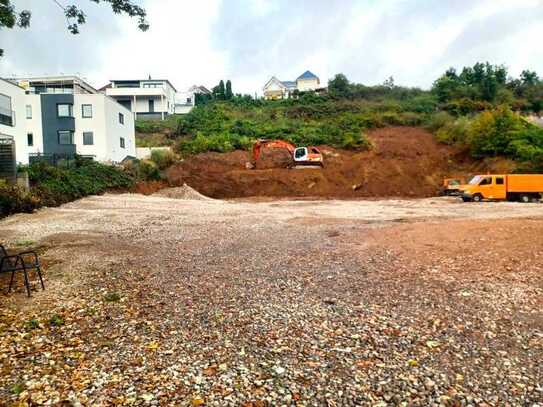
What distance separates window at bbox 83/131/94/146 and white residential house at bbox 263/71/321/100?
34960mm

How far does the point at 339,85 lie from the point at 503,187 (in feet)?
106

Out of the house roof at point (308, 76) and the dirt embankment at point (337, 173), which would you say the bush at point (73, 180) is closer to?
the dirt embankment at point (337, 173)

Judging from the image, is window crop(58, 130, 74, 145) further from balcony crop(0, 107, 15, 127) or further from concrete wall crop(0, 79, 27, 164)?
balcony crop(0, 107, 15, 127)

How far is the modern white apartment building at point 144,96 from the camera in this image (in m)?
57.1

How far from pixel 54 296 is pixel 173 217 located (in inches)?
403

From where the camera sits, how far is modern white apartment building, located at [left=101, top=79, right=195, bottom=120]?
57106 millimetres

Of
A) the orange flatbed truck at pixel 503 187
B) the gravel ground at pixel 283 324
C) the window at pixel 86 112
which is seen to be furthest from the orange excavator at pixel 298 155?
the gravel ground at pixel 283 324

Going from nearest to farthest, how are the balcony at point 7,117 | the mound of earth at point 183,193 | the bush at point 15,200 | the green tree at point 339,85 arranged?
the bush at point 15,200 → the mound of earth at point 183,193 → the balcony at point 7,117 → the green tree at point 339,85

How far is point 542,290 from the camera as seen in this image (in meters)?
6.52

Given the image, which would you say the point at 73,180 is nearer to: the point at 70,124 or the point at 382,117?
the point at 70,124

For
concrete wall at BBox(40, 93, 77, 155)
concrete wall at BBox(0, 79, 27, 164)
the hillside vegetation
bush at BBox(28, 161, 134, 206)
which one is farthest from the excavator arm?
concrete wall at BBox(0, 79, 27, 164)

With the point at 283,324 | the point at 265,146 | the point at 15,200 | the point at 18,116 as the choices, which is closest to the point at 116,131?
the point at 18,116

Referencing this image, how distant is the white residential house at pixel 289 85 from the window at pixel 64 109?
35.5 m

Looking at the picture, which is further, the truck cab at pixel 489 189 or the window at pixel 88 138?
the window at pixel 88 138
